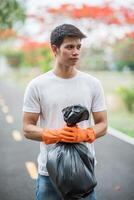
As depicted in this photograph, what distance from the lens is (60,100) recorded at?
93.0 inches

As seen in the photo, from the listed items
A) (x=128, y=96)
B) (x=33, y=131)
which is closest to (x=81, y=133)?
(x=33, y=131)

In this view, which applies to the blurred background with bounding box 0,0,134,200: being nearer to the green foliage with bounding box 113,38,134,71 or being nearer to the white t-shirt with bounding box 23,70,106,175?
the green foliage with bounding box 113,38,134,71

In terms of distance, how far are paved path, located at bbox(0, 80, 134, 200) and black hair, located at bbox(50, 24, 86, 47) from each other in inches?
80.0

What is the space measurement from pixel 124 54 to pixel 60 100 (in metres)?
3.10

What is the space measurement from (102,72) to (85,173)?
3.15m

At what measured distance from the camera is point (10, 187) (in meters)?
4.32

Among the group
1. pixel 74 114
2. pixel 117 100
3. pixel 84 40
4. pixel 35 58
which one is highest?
pixel 74 114

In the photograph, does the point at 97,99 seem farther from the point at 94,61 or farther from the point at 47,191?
the point at 94,61

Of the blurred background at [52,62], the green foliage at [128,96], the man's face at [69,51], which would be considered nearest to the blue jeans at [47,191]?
the man's face at [69,51]

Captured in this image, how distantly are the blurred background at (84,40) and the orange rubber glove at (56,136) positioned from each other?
2.43m

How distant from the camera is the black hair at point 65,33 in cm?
237

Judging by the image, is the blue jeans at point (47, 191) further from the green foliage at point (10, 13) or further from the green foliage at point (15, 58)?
the green foliage at point (10, 13)

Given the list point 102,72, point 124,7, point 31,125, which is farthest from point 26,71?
point 31,125

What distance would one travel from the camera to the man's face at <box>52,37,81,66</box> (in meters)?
2.39
